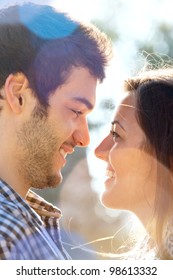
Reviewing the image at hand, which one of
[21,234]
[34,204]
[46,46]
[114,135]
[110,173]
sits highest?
[46,46]

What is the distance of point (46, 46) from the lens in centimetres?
204

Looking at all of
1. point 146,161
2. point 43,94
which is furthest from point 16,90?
point 146,161

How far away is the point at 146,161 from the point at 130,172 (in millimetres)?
59

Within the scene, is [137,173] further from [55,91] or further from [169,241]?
[55,91]

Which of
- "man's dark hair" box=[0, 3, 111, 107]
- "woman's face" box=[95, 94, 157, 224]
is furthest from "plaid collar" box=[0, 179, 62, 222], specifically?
"man's dark hair" box=[0, 3, 111, 107]

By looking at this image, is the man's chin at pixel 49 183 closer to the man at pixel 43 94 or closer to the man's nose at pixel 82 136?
the man at pixel 43 94

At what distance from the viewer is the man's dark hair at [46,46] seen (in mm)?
1967

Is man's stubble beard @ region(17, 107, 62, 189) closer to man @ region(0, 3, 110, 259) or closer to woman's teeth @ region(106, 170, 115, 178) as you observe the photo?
man @ region(0, 3, 110, 259)

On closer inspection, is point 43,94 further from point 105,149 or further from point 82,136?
point 105,149

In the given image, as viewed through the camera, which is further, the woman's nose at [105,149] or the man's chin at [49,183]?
the woman's nose at [105,149]

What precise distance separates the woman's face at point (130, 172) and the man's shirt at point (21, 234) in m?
0.30

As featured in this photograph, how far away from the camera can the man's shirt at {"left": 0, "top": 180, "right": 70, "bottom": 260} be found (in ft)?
4.89

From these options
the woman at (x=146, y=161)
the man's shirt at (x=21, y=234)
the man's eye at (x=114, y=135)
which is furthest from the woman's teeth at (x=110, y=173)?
the man's shirt at (x=21, y=234)
